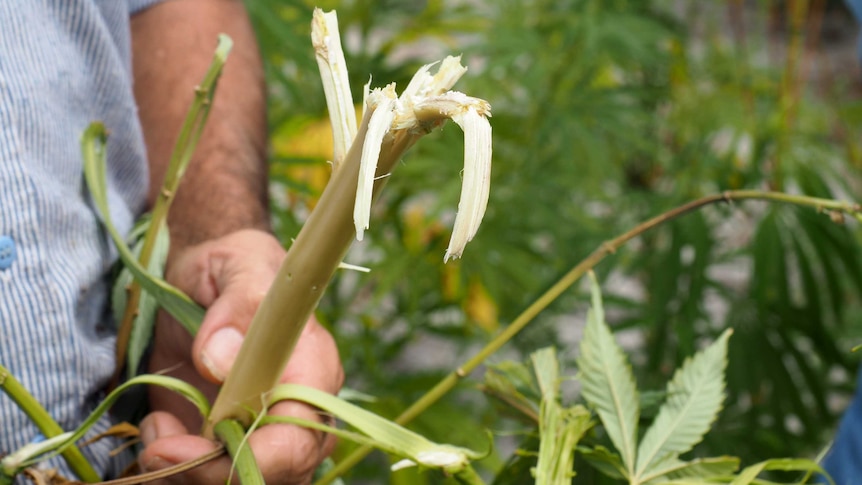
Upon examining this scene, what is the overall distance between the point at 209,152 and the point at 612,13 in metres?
0.68

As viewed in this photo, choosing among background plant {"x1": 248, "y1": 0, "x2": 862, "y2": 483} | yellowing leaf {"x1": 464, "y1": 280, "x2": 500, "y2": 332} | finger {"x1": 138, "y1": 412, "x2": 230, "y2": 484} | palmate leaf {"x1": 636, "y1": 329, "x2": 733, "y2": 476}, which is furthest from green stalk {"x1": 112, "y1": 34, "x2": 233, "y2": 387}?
yellowing leaf {"x1": 464, "y1": 280, "x2": 500, "y2": 332}

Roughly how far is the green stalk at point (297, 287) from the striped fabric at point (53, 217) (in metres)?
0.11

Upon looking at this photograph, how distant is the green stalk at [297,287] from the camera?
1.36 ft

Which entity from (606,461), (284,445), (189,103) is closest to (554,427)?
(606,461)

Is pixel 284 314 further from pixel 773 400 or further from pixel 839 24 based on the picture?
pixel 839 24

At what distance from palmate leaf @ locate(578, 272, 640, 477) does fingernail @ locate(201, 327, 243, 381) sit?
21 centimetres

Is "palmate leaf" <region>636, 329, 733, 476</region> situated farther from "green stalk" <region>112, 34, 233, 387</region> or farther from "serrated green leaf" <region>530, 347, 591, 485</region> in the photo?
"green stalk" <region>112, 34, 233, 387</region>

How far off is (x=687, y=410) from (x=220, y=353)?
28 centimetres

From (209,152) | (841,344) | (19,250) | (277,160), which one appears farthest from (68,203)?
(841,344)

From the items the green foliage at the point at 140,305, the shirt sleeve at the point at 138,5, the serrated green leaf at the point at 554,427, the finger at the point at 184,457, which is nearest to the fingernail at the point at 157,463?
the finger at the point at 184,457

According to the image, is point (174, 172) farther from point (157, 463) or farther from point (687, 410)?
point (687, 410)

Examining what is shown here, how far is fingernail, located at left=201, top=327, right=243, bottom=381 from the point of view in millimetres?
543

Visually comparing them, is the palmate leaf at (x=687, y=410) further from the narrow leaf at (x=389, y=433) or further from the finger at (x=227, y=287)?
the finger at (x=227, y=287)

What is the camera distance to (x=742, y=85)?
1.44 m
